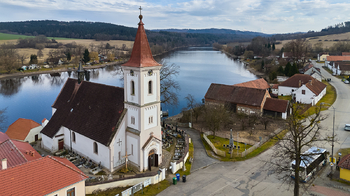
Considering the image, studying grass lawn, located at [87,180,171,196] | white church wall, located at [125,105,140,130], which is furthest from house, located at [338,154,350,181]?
white church wall, located at [125,105,140,130]

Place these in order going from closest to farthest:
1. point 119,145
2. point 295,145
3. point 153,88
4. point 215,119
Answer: point 295,145 < point 153,88 < point 119,145 < point 215,119

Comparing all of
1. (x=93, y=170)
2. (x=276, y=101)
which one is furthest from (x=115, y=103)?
(x=276, y=101)

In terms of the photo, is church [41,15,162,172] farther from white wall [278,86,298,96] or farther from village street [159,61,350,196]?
white wall [278,86,298,96]

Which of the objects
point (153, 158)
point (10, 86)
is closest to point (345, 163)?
point (153, 158)

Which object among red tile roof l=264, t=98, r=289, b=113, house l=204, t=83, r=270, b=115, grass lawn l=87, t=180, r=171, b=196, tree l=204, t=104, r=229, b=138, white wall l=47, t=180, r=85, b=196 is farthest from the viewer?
house l=204, t=83, r=270, b=115

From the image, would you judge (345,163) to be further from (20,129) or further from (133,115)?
(20,129)

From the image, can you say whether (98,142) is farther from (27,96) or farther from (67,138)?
(27,96)

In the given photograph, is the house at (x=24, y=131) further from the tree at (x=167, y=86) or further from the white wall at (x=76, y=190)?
the white wall at (x=76, y=190)
